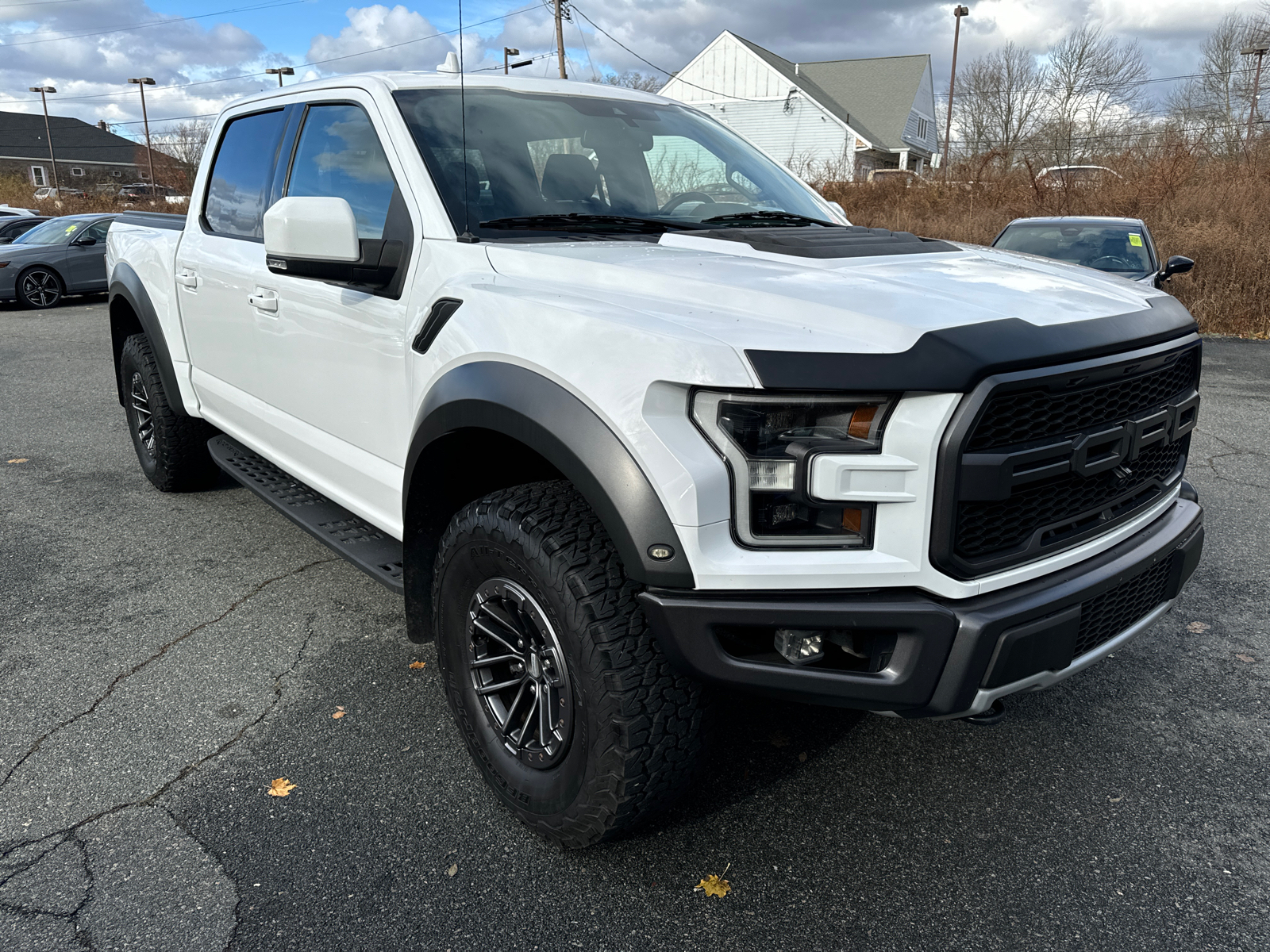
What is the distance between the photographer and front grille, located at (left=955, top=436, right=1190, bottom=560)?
1.86 metres

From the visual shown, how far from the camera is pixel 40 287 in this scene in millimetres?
14844

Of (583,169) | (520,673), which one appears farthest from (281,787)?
(583,169)

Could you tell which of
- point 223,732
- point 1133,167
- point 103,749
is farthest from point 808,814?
point 1133,167

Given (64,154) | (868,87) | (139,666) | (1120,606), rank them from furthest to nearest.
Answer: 1. (64,154)
2. (868,87)
3. (139,666)
4. (1120,606)

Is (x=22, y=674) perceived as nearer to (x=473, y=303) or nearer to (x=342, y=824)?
(x=342, y=824)

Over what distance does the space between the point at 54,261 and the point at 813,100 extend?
30.1 m

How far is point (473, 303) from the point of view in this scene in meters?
2.33

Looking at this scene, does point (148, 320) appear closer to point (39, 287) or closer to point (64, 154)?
point (39, 287)

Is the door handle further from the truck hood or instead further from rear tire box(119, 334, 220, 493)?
rear tire box(119, 334, 220, 493)

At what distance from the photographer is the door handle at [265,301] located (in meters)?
3.33

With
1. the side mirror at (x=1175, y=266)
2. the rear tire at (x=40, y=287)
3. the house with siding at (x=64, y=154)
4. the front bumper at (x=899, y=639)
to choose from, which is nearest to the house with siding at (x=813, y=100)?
the rear tire at (x=40, y=287)

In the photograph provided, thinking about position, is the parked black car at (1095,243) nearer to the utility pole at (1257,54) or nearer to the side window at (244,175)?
the side window at (244,175)

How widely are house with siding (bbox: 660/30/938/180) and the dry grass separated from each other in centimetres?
1756

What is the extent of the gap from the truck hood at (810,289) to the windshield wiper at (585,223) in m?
0.18
